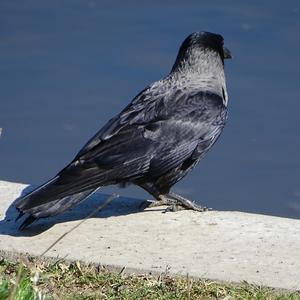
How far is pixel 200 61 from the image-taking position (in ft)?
26.9

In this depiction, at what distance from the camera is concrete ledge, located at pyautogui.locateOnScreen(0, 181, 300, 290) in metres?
5.82

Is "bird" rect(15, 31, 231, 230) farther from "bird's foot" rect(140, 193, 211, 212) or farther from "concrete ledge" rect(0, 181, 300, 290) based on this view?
"concrete ledge" rect(0, 181, 300, 290)

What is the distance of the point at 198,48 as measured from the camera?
324 inches

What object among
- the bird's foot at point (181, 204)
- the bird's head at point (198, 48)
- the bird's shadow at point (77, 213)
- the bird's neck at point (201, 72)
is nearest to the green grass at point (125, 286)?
the bird's shadow at point (77, 213)

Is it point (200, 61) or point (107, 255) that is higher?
point (200, 61)

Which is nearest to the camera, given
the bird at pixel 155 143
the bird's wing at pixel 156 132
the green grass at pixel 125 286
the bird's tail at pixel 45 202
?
the green grass at pixel 125 286

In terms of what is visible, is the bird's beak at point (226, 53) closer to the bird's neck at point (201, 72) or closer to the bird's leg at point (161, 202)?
the bird's neck at point (201, 72)

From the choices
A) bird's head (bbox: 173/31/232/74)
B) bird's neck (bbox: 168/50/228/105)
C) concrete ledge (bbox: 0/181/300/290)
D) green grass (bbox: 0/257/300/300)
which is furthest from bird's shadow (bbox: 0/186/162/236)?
bird's head (bbox: 173/31/232/74)

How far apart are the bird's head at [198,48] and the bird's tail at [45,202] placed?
1.97 meters

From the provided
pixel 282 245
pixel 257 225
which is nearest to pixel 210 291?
pixel 282 245

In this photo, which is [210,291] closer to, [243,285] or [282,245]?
[243,285]

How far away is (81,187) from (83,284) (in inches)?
52.9

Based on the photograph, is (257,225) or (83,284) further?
(257,225)

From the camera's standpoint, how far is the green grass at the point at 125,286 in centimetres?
527
